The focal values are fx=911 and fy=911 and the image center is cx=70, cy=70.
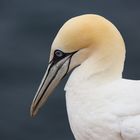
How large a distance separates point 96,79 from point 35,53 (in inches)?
132

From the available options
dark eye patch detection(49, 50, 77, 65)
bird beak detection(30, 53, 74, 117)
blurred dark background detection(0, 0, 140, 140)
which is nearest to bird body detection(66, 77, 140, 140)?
bird beak detection(30, 53, 74, 117)

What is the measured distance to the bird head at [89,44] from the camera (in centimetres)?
716

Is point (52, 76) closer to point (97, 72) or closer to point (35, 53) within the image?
point (97, 72)

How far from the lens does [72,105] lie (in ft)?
24.5

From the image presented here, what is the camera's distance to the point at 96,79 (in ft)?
24.2

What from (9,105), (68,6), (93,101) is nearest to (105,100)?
(93,101)

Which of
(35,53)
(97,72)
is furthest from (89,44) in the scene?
(35,53)

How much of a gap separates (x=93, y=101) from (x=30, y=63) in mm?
3365

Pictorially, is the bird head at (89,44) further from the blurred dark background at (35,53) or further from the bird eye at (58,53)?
the blurred dark background at (35,53)

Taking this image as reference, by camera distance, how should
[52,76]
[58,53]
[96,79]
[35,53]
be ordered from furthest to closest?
1. [35,53]
2. [52,76]
3. [96,79]
4. [58,53]

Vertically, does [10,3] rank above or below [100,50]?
below

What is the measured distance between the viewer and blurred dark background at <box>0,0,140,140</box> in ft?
33.8

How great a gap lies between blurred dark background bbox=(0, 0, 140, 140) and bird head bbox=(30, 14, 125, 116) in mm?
3035

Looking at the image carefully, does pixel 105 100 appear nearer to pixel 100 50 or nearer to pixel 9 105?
pixel 100 50
